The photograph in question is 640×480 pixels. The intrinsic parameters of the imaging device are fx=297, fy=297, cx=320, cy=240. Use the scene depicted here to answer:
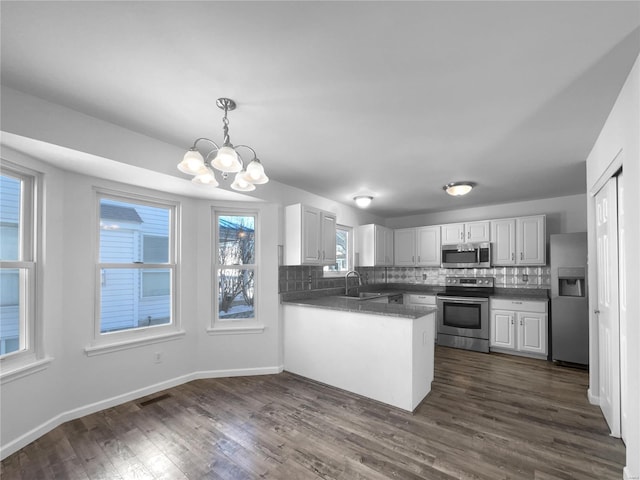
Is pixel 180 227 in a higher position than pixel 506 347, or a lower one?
higher

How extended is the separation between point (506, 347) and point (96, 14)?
5.73 metres

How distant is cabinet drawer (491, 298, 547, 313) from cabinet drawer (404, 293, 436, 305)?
983 mm

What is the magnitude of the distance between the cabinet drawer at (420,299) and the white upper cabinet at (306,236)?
2.30 meters

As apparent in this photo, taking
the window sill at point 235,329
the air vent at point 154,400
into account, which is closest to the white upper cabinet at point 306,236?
the window sill at point 235,329

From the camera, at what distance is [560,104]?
1.99 m

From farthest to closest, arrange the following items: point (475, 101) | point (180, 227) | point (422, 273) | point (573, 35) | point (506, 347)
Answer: point (422, 273), point (506, 347), point (180, 227), point (475, 101), point (573, 35)

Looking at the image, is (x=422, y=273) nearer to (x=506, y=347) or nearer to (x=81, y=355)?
(x=506, y=347)

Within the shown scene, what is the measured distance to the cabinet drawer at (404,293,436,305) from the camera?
17.9ft

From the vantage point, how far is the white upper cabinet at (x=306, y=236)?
378 centimetres

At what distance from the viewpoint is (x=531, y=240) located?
4719 millimetres

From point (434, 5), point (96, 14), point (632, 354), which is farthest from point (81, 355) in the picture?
point (632, 354)

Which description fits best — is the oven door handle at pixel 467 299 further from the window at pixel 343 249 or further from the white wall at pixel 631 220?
the white wall at pixel 631 220

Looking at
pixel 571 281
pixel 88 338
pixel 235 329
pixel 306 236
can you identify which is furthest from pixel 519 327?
pixel 88 338

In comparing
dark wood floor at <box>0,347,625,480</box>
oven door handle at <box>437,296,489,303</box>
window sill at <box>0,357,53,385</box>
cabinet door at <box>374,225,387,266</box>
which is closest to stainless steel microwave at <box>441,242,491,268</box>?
oven door handle at <box>437,296,489,303</box>
